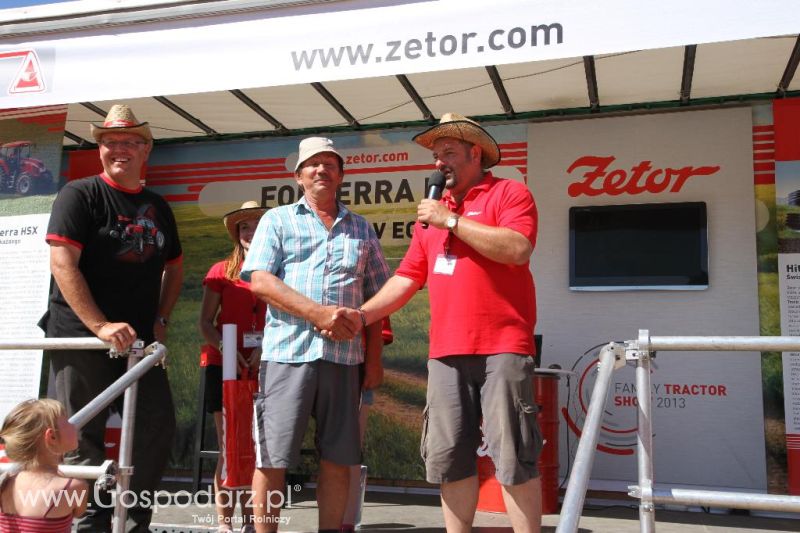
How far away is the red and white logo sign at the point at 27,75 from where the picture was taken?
14.7 feet

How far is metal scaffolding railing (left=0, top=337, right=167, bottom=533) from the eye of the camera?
2.86 m

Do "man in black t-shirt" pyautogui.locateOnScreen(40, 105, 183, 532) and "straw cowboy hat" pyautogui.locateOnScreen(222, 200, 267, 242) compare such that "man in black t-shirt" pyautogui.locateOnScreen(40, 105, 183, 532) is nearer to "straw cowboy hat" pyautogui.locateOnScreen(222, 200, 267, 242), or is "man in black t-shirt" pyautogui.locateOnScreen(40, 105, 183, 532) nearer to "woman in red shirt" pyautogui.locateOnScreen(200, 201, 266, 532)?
"woman in red shirt" pyautogui.locateOnScreen(200, 201, 266, 532)

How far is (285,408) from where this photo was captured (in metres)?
3.05

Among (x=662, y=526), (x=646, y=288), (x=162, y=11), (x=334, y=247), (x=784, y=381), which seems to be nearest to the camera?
(x=334, y=247)

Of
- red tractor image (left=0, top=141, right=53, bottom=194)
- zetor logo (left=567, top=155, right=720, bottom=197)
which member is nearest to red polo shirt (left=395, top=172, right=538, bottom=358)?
zetor logo (left=567, top=155, right=720, bottom=197)

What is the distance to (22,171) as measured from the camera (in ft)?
19.8

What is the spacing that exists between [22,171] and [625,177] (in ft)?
14.6

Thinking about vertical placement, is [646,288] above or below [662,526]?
above

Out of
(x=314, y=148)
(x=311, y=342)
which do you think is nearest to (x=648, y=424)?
(x=311, y=342)

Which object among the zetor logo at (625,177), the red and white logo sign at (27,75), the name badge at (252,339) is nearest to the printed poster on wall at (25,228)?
the red and white logo sign at (27,75)

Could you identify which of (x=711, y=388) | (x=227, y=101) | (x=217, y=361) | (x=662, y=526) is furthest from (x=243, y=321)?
(x=711, y=388)

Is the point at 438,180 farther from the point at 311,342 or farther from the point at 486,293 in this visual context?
the point at 311,342

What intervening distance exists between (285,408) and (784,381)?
362 cm

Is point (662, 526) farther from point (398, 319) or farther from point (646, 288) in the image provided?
point (398, 319)
